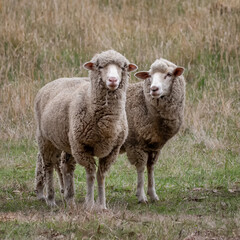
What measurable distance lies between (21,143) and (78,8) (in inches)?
195

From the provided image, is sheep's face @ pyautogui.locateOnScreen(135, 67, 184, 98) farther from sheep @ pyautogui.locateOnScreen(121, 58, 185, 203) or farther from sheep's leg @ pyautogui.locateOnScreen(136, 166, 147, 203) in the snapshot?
sheep's leg @ pyautogui.locateOnScreen(136, 166, 147, 203)

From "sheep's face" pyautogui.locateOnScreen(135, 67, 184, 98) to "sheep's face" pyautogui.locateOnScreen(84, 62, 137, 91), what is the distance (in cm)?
78

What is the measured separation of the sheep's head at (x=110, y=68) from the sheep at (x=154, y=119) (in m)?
1.03

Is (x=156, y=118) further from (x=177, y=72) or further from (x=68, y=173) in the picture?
(x=68, y=173)

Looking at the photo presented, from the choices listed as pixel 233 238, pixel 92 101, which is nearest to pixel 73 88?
pixel 92 101

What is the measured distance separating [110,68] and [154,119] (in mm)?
1471

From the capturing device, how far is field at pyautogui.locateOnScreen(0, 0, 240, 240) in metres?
4.77

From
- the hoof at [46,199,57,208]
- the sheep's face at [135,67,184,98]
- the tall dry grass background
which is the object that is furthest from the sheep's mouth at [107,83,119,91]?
the tall dry grass background

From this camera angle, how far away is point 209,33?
11789 mm

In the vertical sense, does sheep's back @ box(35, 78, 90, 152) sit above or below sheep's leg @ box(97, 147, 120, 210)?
above

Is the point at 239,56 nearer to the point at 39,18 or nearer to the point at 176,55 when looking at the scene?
the point at 176,55

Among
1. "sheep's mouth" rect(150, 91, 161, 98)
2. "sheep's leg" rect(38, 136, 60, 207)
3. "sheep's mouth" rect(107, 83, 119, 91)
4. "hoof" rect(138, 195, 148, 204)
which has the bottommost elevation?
"hoof" rect(138, 195, 148, 204)

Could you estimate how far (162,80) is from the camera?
6.34 metres

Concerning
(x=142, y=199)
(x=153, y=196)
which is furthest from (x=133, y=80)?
(x=142, y=199)
